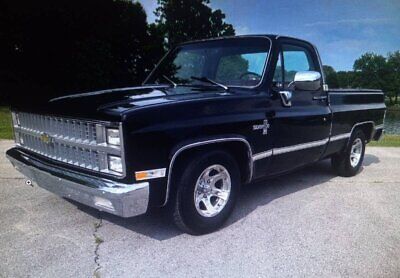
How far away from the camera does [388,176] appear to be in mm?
6660

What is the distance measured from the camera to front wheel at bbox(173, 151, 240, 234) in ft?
11.7

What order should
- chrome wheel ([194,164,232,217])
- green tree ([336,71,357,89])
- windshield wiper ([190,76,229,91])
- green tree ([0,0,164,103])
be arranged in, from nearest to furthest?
chrome wheel ([194,164,232,217]), windshield wiper ([190,76,229,91]), green tree ([336,71,357,89]), green tree ([0,0,164,103])

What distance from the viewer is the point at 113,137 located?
3162mm

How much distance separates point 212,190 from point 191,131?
2.60 feet

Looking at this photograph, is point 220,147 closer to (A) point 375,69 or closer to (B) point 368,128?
(B) point 368,128

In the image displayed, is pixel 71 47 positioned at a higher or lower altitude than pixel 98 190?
higher

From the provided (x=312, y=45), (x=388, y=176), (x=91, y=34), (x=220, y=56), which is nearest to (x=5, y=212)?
(x=220, y=56)

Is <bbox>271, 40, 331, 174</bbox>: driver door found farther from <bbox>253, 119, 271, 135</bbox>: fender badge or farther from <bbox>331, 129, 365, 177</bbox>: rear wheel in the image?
<bbox>331, 129, 365, 177</bbox>: rear wheel

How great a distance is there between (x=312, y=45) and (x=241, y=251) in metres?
3.23

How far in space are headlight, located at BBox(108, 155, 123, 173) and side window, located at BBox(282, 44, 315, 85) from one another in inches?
96.7

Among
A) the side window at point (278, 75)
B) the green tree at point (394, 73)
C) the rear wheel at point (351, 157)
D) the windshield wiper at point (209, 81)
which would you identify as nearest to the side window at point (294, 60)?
the side window at point (278, 75)

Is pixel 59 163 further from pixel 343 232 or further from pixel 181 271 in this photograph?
pixel 343 232

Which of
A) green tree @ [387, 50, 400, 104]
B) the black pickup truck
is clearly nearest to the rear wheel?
the black pickup truck

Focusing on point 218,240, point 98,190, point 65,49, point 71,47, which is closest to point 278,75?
point 218,240
